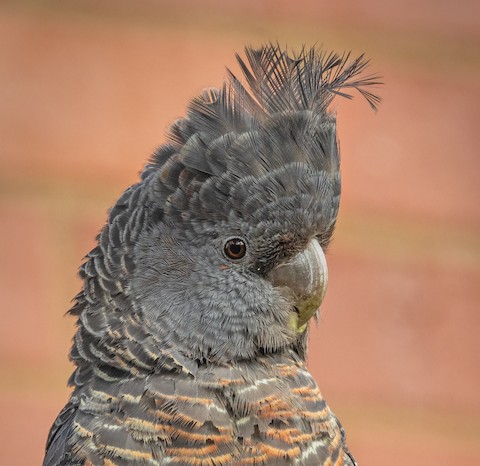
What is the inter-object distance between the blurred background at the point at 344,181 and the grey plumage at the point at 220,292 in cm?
46

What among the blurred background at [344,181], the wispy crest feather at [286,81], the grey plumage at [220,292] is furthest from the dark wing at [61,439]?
the blurred background at [344,181]

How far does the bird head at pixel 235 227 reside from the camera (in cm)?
89

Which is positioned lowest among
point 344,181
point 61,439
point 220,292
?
point 61,439

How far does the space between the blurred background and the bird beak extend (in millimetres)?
496

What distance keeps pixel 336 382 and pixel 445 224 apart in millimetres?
299

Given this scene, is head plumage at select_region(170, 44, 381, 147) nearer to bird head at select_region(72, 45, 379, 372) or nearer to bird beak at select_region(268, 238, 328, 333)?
bird head at select_region(72, 45, 379, 372)

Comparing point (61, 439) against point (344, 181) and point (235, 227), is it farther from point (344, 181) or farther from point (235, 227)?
point (344, 181)

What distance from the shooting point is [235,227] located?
90 cm

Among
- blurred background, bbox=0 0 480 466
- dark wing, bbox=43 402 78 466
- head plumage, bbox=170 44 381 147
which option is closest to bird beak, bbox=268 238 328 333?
head plumage, bbox=170 44 381 147

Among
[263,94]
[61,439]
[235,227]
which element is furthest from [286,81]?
[61,439]

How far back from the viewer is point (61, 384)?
4.61ft

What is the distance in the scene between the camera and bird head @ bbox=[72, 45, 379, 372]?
0.89 meters

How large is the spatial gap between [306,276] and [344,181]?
523 mm

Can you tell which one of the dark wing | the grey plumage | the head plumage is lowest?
the dark wing
